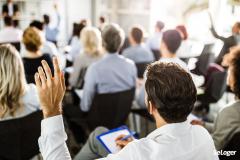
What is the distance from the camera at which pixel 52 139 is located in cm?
123

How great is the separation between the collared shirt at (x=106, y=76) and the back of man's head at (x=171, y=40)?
1.38ft

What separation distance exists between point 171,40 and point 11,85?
1.46 metres

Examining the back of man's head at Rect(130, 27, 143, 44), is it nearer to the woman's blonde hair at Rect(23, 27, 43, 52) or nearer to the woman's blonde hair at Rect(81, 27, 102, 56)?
the woman's blonde hair at Rect(81, 27, 102, 56)

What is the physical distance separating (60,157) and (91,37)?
257 centimetres

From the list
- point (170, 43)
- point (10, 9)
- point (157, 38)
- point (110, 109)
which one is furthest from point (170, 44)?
point (10, 9)

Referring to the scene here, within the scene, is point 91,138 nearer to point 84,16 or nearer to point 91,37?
point 91,37

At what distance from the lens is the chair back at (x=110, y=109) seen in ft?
8.64

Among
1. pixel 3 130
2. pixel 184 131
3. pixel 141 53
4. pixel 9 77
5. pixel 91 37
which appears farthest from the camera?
pixel 141 53

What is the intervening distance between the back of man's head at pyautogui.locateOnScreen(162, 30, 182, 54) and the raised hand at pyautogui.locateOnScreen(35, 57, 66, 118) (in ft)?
5.68

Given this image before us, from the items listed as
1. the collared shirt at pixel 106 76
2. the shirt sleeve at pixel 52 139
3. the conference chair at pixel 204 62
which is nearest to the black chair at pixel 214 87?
the conference chair at pixel 204 62

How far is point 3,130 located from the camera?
5.68ft

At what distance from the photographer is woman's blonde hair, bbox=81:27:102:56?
12.1ft

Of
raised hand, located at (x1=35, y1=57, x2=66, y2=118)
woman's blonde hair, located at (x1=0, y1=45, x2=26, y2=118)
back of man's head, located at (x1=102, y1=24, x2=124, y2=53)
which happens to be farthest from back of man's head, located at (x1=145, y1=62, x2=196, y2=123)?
back of man's head, located at (x1=102, y1=24, x2=124, y2=53)

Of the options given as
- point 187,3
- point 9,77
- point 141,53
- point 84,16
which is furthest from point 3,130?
point 84,16
